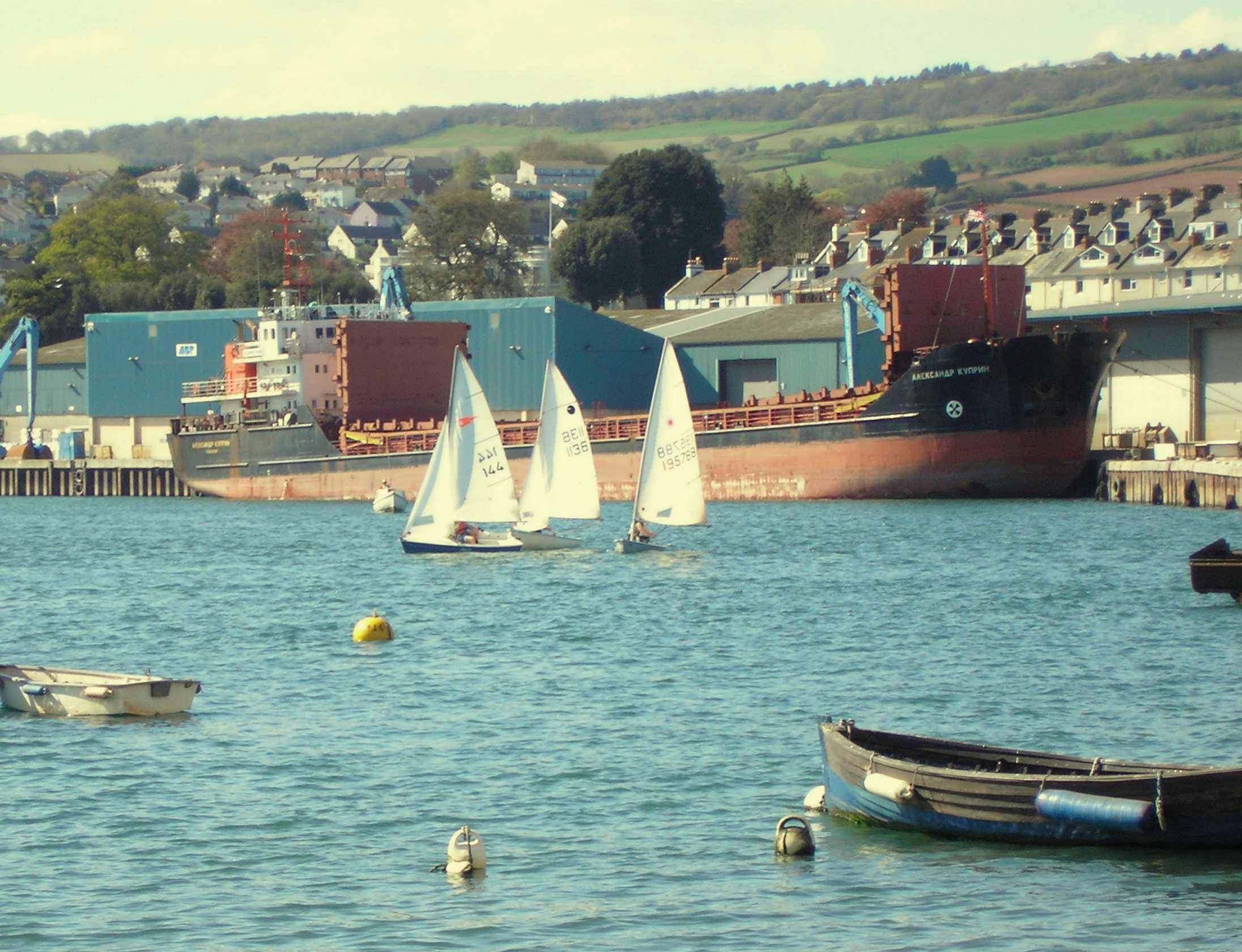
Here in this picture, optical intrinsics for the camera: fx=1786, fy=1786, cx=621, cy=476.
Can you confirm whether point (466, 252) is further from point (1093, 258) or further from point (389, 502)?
point (389, 502)

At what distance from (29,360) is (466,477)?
51.2m

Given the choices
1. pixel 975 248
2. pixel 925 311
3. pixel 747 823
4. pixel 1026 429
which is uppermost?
pixel 975 248

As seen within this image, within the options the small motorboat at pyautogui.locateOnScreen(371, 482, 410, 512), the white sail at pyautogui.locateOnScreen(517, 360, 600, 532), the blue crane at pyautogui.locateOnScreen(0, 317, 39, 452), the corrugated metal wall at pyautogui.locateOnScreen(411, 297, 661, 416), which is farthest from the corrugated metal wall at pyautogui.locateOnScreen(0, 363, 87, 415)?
the white sail at pyautogui.locateOnScreen(517, 360, 600, 532)

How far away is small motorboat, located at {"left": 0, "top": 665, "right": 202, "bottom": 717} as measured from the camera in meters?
23.4

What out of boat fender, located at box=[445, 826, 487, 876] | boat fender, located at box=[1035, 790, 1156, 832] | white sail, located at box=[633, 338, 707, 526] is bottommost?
boat fender, located at box=[445, 826, 487, 876]

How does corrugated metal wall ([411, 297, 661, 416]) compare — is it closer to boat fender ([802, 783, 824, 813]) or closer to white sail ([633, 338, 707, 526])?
white sail ([633, 338, 707, 526])

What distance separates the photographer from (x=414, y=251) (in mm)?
122500

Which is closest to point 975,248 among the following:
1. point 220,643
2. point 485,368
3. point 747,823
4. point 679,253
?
point 679,253

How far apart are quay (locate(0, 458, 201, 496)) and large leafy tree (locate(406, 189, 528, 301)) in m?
39.8

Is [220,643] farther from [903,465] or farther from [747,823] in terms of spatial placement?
[903,465]

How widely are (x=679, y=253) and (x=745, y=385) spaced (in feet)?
149

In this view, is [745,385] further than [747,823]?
Yes

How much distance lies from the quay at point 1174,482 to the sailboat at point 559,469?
20.1 metres

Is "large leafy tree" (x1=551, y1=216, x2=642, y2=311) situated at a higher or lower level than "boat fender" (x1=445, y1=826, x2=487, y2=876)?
higher
